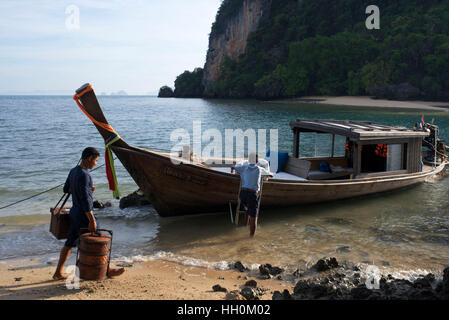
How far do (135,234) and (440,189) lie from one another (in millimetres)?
10451

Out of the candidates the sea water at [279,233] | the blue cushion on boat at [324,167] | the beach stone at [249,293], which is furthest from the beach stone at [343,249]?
the blue cushion on boat at [324,167]

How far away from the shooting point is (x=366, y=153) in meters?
12.2

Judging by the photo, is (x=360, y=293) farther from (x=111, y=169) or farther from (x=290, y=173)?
(x=290, y=173)

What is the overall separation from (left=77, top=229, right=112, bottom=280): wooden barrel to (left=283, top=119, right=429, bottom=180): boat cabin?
6.65 m

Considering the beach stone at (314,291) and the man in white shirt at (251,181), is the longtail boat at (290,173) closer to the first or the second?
the man in white shirt at (251,181)

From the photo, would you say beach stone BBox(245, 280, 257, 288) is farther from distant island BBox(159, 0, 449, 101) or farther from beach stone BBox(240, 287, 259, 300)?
distant island BBox(159, 0, 449, 101)

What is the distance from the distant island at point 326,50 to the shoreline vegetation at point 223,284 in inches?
2471

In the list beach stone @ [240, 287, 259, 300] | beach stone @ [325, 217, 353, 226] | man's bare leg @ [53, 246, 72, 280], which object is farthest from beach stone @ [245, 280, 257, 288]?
beach stone @ [325, 217, 353, 226]

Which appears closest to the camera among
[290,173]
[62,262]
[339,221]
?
[62,262]

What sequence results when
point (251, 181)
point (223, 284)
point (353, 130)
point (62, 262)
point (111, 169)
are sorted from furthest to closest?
point (353, 130)
point (251, 181)
point (111, 169)
point (223, 284)
point (62, 262)

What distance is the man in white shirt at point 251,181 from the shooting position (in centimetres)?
792

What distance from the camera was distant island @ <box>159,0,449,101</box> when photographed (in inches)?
2477

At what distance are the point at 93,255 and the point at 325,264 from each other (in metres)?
3.76

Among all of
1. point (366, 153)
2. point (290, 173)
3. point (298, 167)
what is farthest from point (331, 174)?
point (366, 153)
